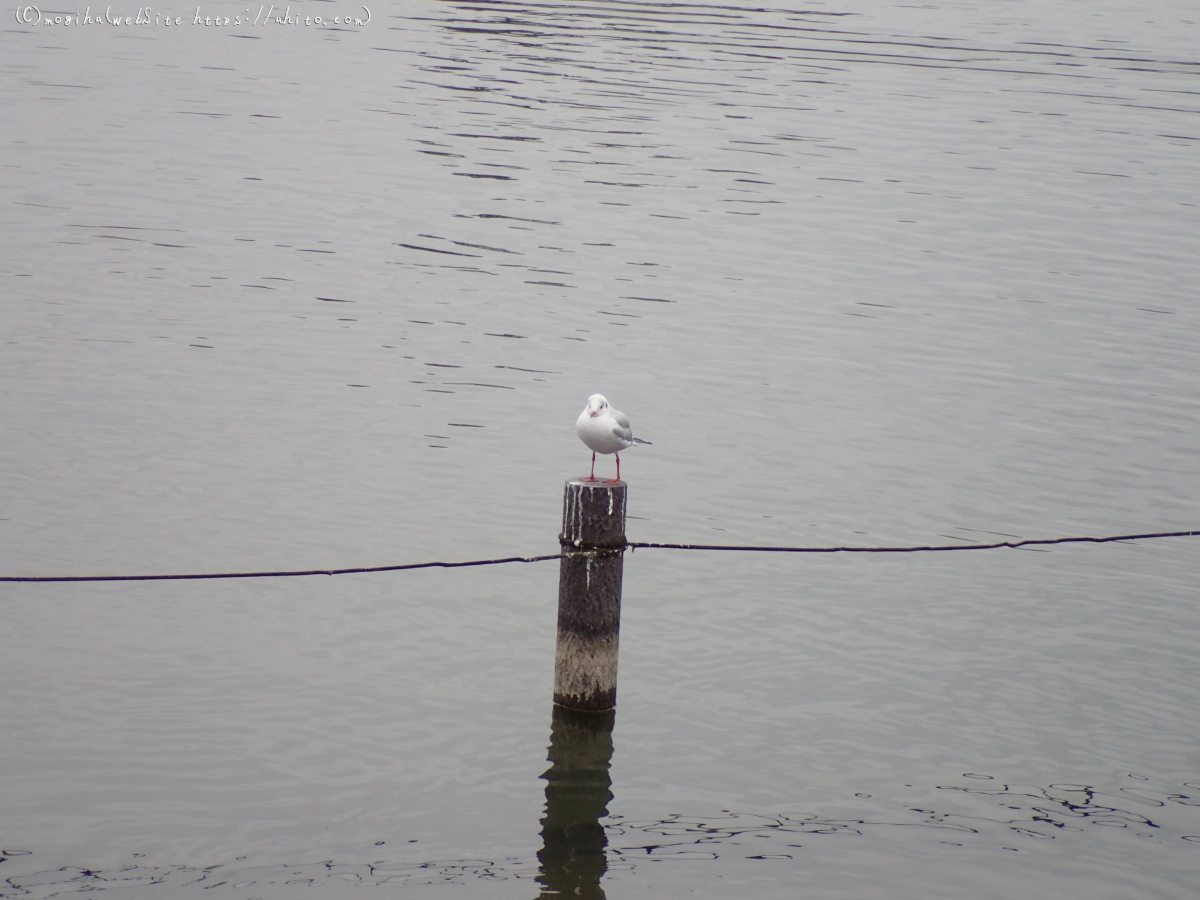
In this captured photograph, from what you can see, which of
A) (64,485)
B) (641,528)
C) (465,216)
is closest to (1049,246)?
(465,216)

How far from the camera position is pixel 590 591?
802 centimetres

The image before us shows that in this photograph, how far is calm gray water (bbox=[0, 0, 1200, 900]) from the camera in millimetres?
7980

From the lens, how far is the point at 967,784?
866cm

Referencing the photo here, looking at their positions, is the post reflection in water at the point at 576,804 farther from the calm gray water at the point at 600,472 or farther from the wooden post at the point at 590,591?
the wooden post at the point at 590,591

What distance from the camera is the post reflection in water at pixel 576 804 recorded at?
746cm

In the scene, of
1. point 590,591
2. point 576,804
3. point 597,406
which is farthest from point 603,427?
point 576,804

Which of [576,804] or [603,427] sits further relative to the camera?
[603,427]

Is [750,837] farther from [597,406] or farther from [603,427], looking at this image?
[597,406]

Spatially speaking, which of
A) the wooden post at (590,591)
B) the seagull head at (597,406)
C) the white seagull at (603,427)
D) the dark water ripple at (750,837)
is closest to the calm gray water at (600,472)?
the dark water ripple at (750,837)

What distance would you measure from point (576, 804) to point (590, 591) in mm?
1156

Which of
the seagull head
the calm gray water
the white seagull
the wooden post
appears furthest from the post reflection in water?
the seagull head

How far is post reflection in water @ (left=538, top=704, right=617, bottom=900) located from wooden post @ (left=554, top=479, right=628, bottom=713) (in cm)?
21

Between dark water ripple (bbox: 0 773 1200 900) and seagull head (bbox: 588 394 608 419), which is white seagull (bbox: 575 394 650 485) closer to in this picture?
seagull head (bbox: 588 394 608 419)

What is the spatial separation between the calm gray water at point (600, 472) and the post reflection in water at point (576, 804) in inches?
1.6
